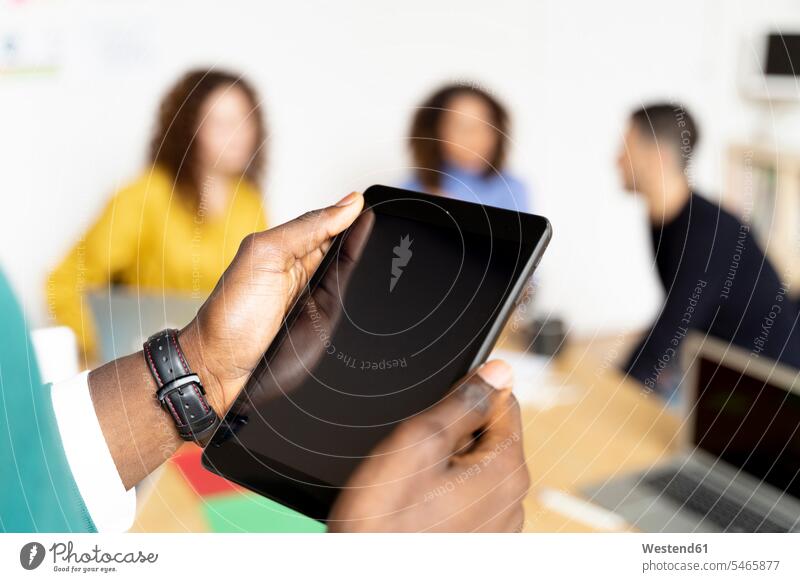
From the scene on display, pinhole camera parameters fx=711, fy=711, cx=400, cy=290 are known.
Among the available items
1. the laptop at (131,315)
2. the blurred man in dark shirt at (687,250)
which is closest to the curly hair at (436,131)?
the blurred man in dark shirt at (687,250)

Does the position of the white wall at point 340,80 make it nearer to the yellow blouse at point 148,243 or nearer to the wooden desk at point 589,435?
→ the yellow blouse at point 148,243

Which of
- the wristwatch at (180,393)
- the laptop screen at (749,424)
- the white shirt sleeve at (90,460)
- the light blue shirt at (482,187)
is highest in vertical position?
the light blue shirt at (482,187)

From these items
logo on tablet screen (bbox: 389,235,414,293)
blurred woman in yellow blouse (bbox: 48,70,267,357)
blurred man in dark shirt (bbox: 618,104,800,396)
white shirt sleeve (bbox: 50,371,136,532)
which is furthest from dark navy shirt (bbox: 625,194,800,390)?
white shirt sleeve (bbox: 50,371,136,532)

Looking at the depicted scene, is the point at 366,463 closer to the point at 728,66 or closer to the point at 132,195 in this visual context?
the point at 132,195

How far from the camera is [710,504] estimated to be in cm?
57

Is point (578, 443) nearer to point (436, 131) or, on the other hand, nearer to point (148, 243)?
point (436, 131)

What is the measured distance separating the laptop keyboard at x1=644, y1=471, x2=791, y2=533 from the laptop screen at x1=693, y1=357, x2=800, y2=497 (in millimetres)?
43

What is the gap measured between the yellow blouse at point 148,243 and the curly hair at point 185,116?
2 centimetres

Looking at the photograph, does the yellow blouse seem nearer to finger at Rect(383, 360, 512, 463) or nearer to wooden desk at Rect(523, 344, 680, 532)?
finger at Rect(383, 360, 512, 463)

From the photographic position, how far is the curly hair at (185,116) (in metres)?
0.52

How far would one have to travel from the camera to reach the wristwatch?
19.8 inches

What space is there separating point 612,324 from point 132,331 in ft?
1.37
